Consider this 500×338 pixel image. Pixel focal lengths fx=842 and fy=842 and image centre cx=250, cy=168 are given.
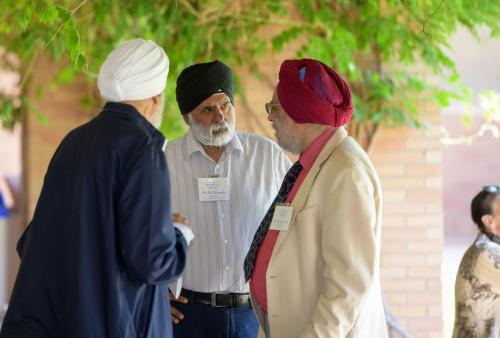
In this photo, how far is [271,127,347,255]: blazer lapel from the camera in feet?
8.57

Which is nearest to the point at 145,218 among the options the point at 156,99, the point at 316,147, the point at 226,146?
the point at 156,99

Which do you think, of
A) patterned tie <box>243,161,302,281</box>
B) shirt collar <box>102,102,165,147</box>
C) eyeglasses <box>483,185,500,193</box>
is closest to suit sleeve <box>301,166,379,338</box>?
patterned tie <box>243,161,302,281</box>

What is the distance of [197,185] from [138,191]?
0.99m

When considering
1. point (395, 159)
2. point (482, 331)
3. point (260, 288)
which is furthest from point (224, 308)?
point (395, 159)

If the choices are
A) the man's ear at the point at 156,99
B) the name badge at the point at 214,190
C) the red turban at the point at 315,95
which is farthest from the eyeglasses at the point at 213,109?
the man's ear at the point at 156,99

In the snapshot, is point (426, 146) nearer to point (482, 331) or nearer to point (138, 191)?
point (482, 331)

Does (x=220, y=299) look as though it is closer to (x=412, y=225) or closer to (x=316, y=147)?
(x=316, y=147)

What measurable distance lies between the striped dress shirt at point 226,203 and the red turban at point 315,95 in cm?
68

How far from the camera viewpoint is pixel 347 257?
246 cm

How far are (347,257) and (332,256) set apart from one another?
0.18 ft

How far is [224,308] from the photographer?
3.17 meters

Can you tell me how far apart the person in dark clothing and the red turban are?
44 centimetres

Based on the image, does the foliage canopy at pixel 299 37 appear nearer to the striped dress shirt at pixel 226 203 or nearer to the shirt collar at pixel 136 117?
the striped dress shirt at pixel 226 203

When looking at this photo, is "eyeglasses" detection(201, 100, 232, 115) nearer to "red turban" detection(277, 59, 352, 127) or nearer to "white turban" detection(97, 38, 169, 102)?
"red turban" detection(277, 59, 352, 127)
